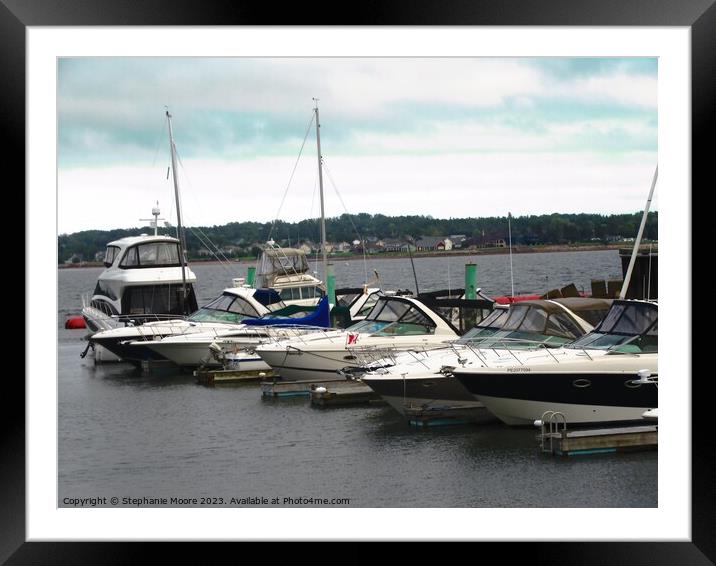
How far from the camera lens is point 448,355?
1888 cm

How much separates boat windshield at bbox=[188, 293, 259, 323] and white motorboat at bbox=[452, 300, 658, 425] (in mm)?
13157

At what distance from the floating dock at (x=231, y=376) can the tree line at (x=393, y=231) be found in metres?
5.06

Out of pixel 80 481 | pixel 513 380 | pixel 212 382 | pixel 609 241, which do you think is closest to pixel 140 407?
pixel 212 382

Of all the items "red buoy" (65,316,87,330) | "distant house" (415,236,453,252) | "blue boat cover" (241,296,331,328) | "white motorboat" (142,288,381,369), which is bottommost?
"red buoy" (65,316,87,330)

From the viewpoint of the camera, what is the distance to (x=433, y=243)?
132 feet

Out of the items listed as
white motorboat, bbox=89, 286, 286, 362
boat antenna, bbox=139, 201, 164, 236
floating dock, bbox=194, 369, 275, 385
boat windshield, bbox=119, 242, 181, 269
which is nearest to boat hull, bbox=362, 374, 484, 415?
floating dock, bbox=194, 369, 275, 385

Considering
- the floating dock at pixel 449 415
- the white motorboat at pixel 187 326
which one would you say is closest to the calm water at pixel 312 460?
the floating dock at pixel 449 415

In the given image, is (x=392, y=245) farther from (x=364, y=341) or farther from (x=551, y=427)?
(x=551, y=427)

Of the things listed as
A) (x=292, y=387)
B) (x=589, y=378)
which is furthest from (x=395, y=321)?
(x=589, y=378)

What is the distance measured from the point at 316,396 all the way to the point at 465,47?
11.8m

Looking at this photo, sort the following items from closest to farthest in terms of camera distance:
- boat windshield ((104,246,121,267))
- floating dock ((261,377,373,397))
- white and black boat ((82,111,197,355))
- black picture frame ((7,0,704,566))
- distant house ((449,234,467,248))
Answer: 1. black picture frame ((7,0,704,566))
2. floating dock ((261,377,373,397))
3. white and black boat ((82,111,197,355))
4. boat windshield ((104,246,121,267))
5. distant house ((449,234,467,248))

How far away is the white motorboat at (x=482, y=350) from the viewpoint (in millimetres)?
17781

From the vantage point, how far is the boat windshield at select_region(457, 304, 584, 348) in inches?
701

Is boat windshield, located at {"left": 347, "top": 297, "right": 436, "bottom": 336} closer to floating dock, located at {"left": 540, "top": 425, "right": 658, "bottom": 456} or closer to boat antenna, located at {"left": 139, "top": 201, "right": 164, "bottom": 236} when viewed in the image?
floating dock, located at {"left": 540, "top": 425, "right": 658, "bottom": 456}
